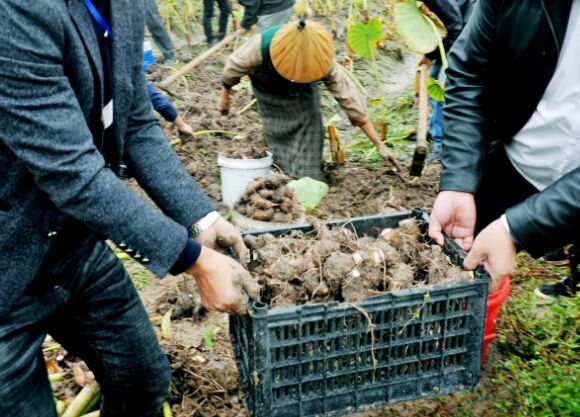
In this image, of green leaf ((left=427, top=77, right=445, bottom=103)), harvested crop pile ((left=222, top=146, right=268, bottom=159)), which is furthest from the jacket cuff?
green leaf ((left=427, top=77, right=445, bottom=103))

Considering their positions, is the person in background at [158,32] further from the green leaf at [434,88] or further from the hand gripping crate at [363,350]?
the hand gripping crate at [363,350]

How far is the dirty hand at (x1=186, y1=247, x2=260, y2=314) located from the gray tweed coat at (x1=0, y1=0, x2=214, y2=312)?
0.08 m

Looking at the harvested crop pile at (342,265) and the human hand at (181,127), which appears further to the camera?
the human hand at (181,127)

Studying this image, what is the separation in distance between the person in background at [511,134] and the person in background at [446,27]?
6.72ft

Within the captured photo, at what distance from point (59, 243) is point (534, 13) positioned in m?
1.44

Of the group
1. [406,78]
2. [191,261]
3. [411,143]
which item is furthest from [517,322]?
[406,78]

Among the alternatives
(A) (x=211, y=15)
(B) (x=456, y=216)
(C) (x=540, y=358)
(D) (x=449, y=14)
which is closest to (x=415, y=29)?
(D) (x=449, y=14)

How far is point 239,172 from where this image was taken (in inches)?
151

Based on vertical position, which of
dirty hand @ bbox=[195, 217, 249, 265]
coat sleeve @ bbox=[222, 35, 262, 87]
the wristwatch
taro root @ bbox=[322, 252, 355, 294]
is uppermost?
the wristwatch

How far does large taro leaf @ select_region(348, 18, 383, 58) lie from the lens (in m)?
4.21

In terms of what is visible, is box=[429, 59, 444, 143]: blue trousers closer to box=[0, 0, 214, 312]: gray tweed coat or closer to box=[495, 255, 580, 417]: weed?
box=[495, 255, 580, 417]: weed

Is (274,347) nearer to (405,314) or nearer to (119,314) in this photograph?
(405,314)

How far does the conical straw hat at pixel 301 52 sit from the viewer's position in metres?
3.57

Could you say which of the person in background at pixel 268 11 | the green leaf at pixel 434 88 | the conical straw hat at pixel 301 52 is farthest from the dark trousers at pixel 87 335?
the person in background at pixel 268 11
